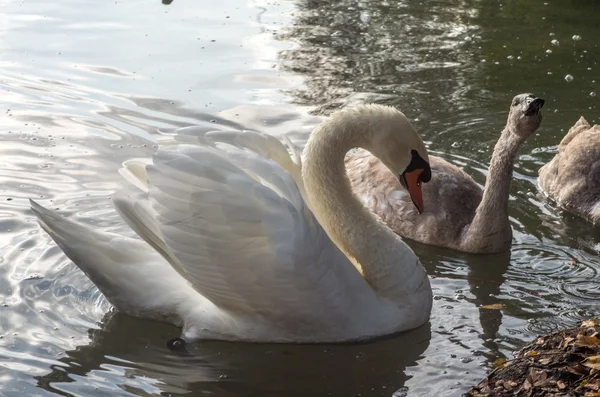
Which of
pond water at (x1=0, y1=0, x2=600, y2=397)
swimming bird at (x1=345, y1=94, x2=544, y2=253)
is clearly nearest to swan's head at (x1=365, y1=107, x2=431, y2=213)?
pond water at (x1=0, y1=0, x2=600, y2=397)

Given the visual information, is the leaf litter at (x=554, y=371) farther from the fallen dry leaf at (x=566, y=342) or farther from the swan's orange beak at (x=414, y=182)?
the swan's orange beak at (x=414, y=182)

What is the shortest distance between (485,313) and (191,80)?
519 cm

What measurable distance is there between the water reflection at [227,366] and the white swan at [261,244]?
10cm

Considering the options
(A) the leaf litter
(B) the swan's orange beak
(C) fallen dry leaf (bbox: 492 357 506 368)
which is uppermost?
(B) the swan's orange beak

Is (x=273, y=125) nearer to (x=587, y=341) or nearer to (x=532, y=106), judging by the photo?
(x=532, y=106)

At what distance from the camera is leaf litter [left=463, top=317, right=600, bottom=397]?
5488 millimetres

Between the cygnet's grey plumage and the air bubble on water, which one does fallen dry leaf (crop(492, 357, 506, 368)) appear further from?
the cygnet's grey plumage

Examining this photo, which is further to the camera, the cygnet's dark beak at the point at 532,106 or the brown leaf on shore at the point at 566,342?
the cygnet's dark beak at the point at 532,106

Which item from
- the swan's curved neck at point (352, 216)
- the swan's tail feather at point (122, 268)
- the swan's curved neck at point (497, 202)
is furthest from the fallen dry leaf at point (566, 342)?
the swan's tail feather at point (122, 268)

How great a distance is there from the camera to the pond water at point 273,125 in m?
6.19

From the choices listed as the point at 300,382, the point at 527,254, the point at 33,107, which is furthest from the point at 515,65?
the point at 300,382

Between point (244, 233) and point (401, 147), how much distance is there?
4.13ft

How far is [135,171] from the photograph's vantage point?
6672mm

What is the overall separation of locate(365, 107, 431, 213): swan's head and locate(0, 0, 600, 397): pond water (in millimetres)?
944
